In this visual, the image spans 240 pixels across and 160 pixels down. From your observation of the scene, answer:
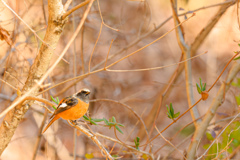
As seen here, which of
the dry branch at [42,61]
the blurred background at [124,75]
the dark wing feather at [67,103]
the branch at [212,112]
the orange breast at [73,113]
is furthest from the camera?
the blurred background at [124,75]

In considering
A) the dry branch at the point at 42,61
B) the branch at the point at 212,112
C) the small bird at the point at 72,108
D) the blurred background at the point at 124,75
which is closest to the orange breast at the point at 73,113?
the small bird at the point at 72,108

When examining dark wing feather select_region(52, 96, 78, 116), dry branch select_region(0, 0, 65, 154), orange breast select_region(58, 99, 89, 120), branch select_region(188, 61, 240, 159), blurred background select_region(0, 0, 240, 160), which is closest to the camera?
dry branch select_region(0, 0, 65, 154)

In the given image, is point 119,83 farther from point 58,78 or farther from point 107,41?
point 58,78

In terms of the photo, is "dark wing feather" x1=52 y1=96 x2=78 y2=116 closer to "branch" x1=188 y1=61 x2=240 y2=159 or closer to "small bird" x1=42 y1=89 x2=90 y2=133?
"small bird" x1=42 y1=89 x2=90 y2=133

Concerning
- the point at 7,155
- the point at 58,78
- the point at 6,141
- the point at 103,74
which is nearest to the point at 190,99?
the point at 6,141

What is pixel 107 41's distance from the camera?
5508mm

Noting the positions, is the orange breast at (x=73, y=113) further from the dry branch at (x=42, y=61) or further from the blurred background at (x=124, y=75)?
the blurred background at (x=124, y=75)

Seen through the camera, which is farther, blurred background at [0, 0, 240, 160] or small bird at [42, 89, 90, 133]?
blurred background at [0, 0, 240, 160]

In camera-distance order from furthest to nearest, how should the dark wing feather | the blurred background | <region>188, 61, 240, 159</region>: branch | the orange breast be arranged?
the blurred background
<region>188, 61, 240, 159</region>: branch
the orange breast
the dark wing feather

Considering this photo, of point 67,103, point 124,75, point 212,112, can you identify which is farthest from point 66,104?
point 124,75

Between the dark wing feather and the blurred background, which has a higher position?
the blurred background

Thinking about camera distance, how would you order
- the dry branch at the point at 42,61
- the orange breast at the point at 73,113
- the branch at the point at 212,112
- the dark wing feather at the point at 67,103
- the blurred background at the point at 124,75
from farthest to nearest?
1. the blurred background at the point at 124,75
2. the branch at the point at 212,112
3. the orange breast at the point at 73,113
4. the dark wing feather at the point at 67,103
5. the dry branch at the point at 42,61

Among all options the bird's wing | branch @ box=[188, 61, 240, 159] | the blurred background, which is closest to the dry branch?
the bird's wing

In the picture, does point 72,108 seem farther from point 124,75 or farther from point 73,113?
point 124,75
